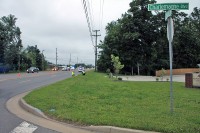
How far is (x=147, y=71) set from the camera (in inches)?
2672

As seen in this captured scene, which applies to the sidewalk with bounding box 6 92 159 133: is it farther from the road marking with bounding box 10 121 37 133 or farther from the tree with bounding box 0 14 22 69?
the tree with bounding box 0 14 22 69

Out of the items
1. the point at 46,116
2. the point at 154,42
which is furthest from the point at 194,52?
the point at 46,116

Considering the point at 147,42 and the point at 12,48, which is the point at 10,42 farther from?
the point at 147,42

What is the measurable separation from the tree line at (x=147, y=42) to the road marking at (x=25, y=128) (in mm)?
51280

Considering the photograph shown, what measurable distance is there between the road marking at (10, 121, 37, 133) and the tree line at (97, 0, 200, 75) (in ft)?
168

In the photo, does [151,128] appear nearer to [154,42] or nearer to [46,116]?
[46,116]

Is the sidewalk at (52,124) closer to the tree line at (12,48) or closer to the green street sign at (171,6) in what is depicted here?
the green street sign at (171,6)

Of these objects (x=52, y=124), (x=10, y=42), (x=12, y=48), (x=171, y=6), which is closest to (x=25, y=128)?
(x=52, y=124)

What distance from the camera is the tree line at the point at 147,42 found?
6262 cm

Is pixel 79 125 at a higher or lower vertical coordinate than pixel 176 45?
lower

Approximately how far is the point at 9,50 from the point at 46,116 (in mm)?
83293

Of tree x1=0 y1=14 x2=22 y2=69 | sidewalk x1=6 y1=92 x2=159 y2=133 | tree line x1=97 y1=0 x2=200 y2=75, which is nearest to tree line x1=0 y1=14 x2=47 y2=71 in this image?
tree x1=0 y1=14 x2=22 y2=69

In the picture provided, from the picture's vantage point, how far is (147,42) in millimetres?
64500

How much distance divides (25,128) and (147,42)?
5705cm
